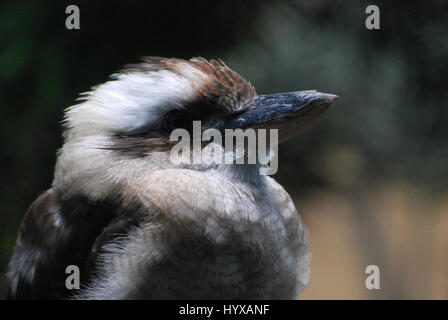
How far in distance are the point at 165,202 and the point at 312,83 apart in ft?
3.72

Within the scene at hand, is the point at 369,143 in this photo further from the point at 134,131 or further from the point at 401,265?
the point at 134,131

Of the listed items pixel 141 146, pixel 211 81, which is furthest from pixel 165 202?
pixel 211 81

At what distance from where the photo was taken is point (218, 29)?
1.83 m

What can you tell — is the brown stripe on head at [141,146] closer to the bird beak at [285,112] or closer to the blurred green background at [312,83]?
the bird beak at [285,112]

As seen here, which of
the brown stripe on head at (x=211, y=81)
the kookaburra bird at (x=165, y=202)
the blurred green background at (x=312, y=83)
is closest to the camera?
the kookaburra bird at (x=165, y=202)

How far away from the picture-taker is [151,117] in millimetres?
1151

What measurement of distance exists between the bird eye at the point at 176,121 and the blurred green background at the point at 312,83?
65 cm

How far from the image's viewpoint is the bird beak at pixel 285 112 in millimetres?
1100

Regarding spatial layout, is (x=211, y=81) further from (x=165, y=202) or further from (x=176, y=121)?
(x=165, y=202)

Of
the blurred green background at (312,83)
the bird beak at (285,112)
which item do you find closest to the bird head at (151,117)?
the bird beak at (285,112)

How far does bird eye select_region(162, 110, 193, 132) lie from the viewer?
3.77ft

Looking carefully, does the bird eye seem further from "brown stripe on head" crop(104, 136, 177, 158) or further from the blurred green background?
the blurred green background
